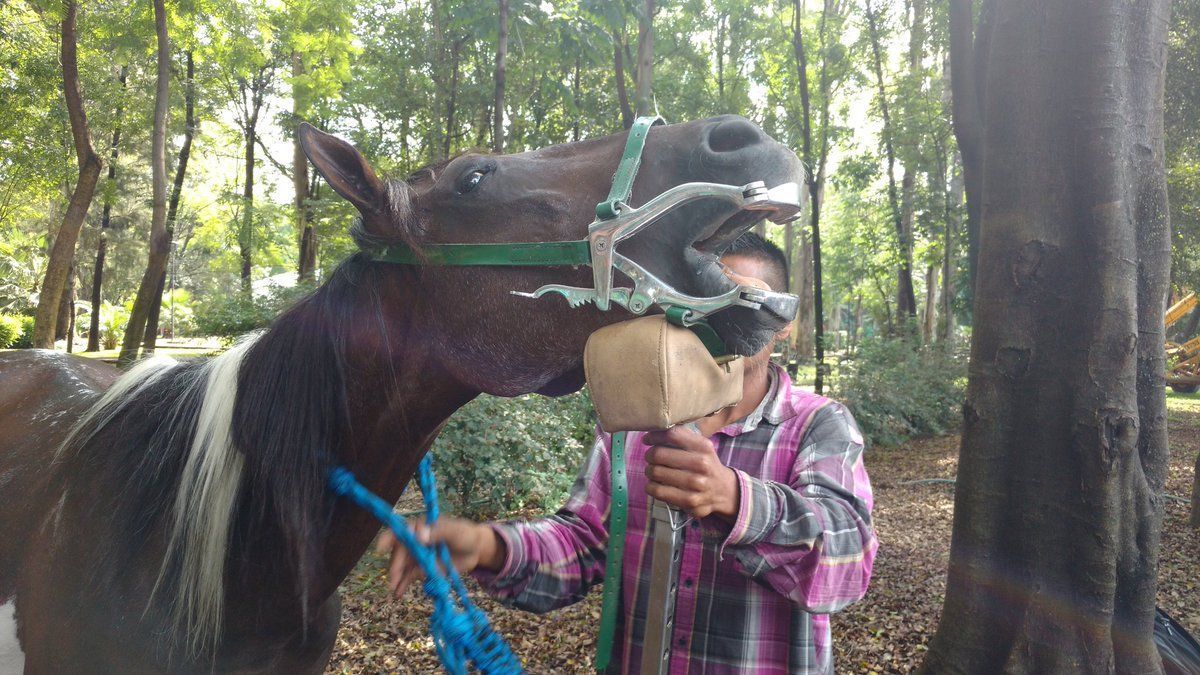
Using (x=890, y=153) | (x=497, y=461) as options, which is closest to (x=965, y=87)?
(x=497, y=461)

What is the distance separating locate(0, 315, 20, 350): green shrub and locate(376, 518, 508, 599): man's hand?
99.4 feet

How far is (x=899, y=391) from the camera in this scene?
12.8m

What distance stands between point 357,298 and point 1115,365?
279cm

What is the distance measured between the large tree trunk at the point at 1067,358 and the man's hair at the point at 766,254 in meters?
1.44

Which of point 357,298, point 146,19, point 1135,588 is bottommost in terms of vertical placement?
point 1135,588

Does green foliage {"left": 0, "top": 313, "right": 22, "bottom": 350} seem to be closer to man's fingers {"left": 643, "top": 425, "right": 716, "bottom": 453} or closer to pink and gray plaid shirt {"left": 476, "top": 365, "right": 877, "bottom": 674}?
pink and gray plaid shirt {"left": 476, "top": 365, "right": 877, "bottom": 674}

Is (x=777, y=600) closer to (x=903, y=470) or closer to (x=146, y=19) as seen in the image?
(x=903, y=470)

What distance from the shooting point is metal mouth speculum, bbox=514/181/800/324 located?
4.40 feet

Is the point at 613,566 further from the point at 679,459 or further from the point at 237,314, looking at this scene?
the point at 237,314

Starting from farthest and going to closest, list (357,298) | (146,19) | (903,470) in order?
(146,19)
(903,470)
(357,298)

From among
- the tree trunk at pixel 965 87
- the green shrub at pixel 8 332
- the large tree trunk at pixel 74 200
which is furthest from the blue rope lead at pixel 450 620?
the green shrub at pixel 8 332

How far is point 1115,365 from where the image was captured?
8.04 feet

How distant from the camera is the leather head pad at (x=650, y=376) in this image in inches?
49.0

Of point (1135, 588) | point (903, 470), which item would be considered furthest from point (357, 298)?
point (903, 470)
